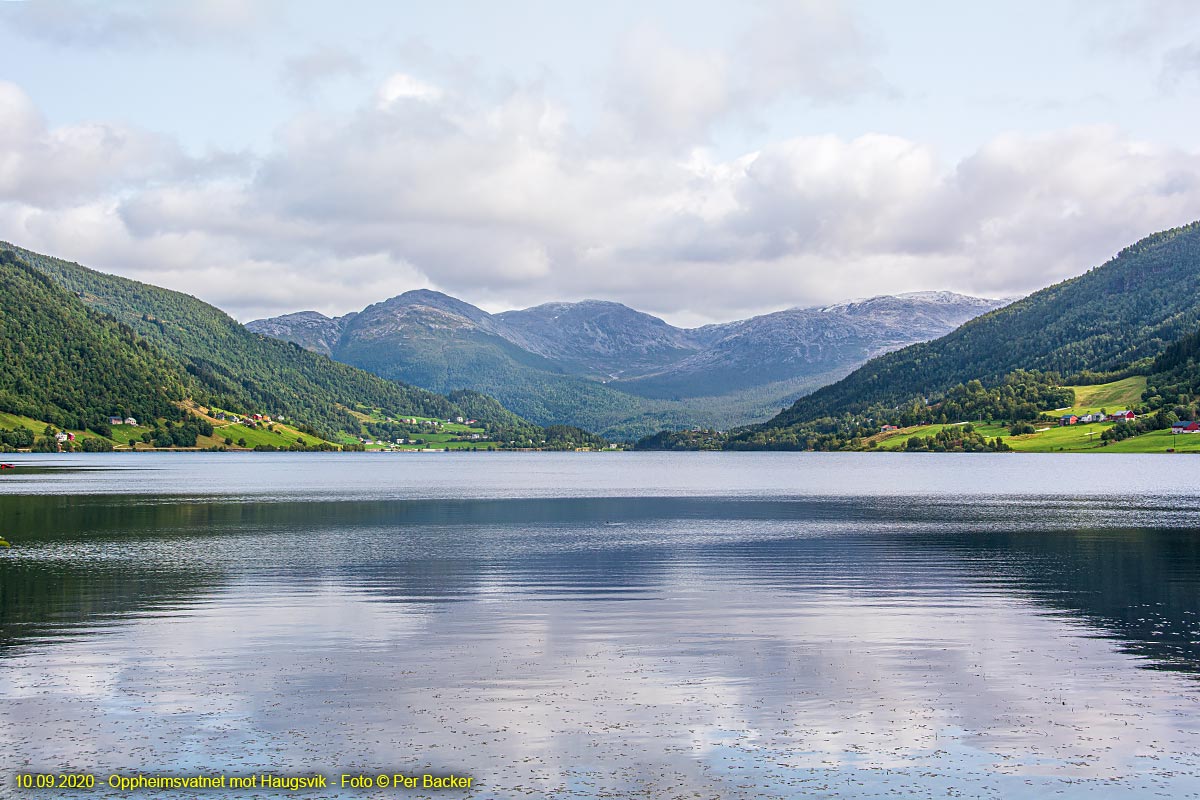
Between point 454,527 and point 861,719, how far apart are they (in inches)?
2482

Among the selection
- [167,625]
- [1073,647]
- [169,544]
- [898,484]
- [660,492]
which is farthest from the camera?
[898,484]

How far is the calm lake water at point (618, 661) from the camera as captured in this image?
22.9 m

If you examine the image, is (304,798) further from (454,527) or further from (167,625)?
(454,527)

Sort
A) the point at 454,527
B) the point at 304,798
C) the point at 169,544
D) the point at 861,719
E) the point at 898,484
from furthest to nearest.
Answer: the point at 898,484, the point at 454,527, the point at 169,544, the point at 861,719, the point at 304,798

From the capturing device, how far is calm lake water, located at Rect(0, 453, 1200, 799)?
22.9m

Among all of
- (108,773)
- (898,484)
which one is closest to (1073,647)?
(108,773)

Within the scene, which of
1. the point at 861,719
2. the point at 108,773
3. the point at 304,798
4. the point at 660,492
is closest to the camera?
the point at 304,798

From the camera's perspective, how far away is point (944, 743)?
24.4m

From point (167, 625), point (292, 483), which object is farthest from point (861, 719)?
point (292, 483)

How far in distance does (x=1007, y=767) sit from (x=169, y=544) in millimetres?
61041

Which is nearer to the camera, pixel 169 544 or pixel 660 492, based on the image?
pixel 169 544

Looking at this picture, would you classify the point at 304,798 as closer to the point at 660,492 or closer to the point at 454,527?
the point at 454,527

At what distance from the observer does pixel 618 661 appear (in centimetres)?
3319

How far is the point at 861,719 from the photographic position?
26391 mm
